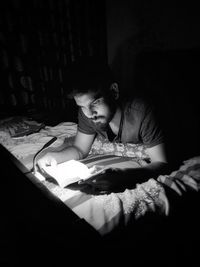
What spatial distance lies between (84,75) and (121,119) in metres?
0.42

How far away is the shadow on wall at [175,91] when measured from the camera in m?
1.71

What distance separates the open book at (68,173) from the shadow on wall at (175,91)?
638mm

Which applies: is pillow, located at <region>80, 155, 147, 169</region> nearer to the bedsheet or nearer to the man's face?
the man's face

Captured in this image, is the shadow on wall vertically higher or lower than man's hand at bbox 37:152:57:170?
higher

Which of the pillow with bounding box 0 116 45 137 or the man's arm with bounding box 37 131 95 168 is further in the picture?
the pillow with bounding box 0 116 45 137

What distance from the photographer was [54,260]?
0.80 m

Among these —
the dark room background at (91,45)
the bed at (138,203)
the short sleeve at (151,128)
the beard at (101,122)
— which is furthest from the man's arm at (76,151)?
the dark room background at (91,45)

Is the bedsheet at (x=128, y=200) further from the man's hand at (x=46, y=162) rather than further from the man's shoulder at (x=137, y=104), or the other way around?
the man's shoulder at (x=137, y=104)

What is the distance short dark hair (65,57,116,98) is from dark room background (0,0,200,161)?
1.05 metres

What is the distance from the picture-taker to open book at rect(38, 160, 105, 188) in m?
1.28

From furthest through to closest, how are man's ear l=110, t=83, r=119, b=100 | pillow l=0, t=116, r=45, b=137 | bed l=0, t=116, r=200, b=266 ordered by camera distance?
pillow l=0, t=116, r=45, b=137 → man's ear l=110, t=83, r=119, b=100 → bed l=0, t=116, r=200, b=266

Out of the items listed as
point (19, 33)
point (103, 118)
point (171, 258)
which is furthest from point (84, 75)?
point (19, 33)

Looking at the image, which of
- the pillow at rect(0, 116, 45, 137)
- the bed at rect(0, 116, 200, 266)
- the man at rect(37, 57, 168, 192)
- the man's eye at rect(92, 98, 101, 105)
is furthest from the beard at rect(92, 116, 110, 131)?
the pillow at rect(0, 116, 45, 137)

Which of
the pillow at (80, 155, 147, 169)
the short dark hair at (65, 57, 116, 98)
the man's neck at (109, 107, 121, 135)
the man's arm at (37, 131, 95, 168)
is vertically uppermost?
the short dark hair at (65, 57, 116, 98)
